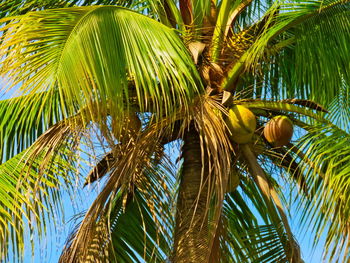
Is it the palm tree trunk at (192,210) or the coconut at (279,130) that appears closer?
the palm tree trunk at (192,210)

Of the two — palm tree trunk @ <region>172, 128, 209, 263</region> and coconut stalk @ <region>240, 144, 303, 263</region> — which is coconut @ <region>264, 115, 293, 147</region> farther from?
palm tree trunk @ <region>172, 128, 209, 263</region>

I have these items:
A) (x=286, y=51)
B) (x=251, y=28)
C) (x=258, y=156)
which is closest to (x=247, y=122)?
(x=258, y=156)

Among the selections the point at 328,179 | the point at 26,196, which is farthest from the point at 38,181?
the point at 328,179

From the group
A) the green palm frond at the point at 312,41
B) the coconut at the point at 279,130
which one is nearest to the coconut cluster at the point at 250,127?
the coconut at the point at 279,130

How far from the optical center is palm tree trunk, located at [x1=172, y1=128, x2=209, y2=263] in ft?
17.3

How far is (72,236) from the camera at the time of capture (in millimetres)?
5840

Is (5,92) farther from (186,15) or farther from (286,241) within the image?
(286,241)

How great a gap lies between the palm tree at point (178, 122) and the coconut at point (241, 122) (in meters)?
0.01

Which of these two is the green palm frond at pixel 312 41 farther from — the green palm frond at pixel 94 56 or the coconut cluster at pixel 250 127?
the green palm frond at pixel 94 56

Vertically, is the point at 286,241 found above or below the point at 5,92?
below

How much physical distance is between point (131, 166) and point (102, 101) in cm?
76

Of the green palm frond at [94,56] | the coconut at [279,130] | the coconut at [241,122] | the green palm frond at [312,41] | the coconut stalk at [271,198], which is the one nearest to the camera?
the green palm frond at [94,56]

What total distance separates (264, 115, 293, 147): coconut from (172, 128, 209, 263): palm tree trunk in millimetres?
525

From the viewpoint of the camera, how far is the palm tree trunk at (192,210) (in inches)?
208
